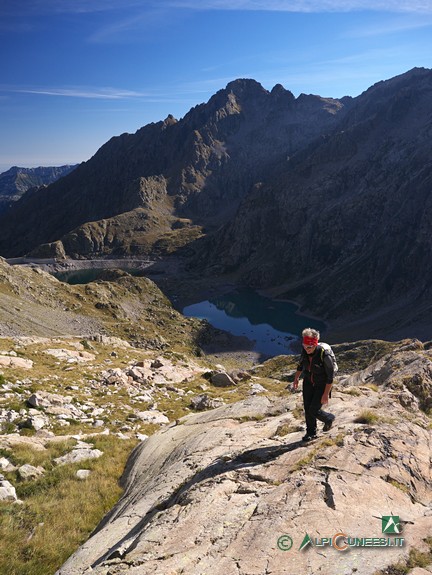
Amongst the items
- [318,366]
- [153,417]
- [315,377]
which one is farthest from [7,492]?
[153,417]

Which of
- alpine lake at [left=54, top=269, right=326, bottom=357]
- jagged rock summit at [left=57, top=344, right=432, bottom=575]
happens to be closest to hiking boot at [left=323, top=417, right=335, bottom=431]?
jagged rock summit at [left=57, top=344, right=432, bottom=575]

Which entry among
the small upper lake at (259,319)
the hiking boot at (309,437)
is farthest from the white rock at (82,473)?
the small upper lake at (259,319)

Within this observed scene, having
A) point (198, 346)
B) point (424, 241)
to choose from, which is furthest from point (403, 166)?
point (198, 346)

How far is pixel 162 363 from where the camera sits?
36281mm

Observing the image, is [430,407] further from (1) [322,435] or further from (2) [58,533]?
(2) [58,533]

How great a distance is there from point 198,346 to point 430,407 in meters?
82.5

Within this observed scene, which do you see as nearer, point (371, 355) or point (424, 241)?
point (371, 355)

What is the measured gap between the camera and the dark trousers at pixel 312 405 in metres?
10.6

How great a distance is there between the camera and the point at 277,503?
25.6ft

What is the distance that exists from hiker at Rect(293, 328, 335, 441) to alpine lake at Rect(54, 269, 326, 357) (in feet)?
323

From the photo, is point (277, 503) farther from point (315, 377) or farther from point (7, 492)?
point (7, 492)

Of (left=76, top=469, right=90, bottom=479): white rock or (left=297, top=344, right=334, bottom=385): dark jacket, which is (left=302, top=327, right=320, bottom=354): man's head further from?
(left=76, top=469, right=90, bottom=479): white rock

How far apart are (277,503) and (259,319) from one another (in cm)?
14452

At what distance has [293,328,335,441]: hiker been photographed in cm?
1022
